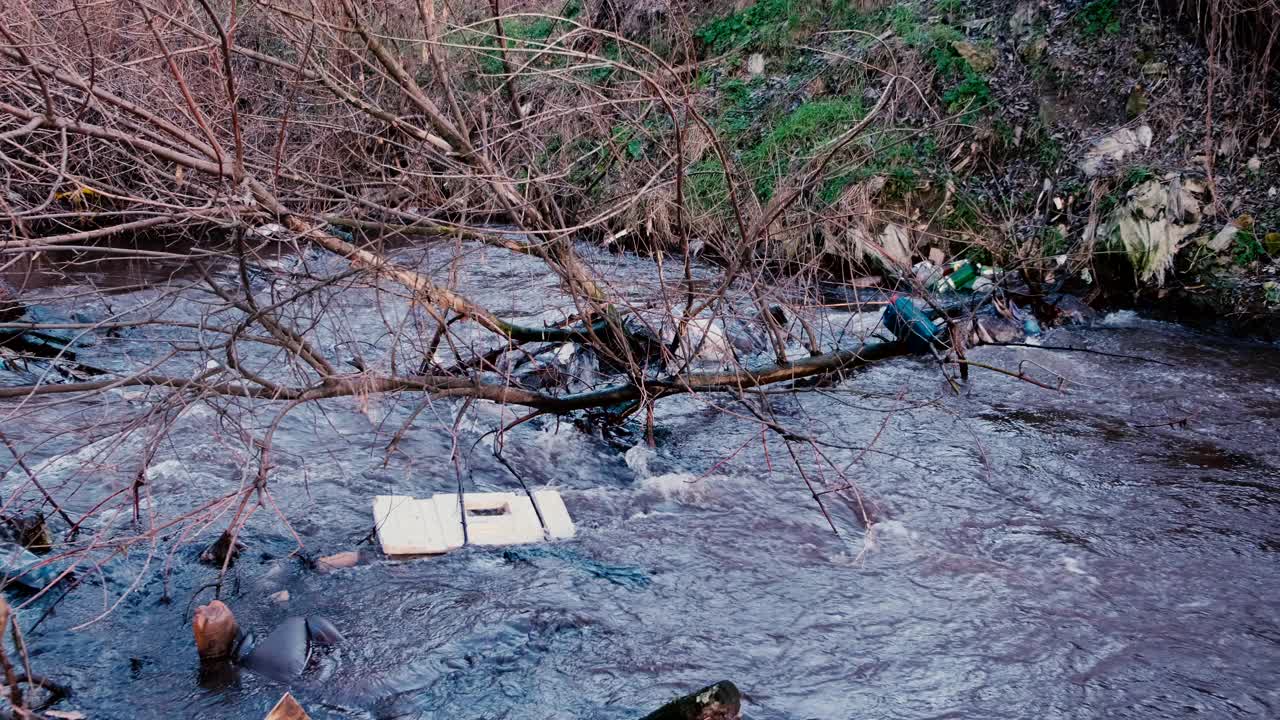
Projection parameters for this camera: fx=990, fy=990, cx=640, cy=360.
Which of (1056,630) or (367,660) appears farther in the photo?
(1056,630)

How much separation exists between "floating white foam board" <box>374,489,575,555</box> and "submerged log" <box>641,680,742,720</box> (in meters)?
1.15

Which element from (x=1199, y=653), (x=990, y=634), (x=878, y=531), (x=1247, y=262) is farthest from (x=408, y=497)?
(x=1247, y=262)

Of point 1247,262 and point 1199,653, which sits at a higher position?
point 1247,262

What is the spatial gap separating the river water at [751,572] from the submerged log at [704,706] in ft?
0.67

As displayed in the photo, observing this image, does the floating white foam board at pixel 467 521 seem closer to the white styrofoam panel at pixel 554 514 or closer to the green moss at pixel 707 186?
the white styrofoam panel at pixel 554 514

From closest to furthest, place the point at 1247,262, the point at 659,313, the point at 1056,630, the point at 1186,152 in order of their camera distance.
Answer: the point at 1056,630 < the point at 659,313 < the point at 1247,262 < the point at 1186,152

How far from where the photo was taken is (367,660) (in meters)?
2.94

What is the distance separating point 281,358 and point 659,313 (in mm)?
2026

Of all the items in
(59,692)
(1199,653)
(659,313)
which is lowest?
(1199,653)

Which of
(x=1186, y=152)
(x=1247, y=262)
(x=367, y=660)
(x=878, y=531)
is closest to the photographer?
(x=367, y=660)

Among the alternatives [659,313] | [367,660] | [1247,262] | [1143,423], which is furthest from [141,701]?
[1247,262]

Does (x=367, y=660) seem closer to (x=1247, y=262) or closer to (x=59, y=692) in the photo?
(x=59, y=692)

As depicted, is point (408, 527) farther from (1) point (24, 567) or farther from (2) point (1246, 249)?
(2) point (1246, 249)

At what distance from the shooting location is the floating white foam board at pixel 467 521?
3490mm
